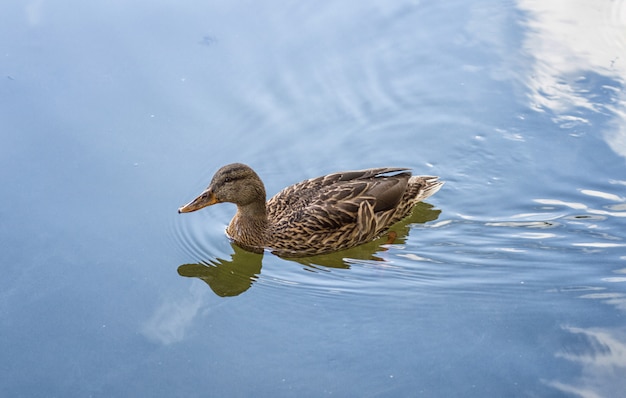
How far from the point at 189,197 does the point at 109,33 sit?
105 inches

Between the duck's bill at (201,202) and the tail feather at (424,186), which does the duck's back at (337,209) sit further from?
the duck's bill at (201,202)

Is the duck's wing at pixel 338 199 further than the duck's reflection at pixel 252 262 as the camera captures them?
Yes

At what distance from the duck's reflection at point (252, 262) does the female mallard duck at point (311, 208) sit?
2.7 inches

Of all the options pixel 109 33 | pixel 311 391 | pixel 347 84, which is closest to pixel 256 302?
pixel 311 391

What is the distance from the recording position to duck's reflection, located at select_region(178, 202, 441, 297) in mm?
6883

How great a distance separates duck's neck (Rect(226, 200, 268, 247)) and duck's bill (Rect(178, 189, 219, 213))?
0.92 ft

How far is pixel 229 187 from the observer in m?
7.12

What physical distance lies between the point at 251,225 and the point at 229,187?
408 mm

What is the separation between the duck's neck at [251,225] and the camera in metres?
7.30

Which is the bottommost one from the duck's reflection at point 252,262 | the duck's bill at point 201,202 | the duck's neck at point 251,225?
the duck's reflection at point 252,262

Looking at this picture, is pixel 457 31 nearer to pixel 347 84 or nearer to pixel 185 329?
pixel 347 84

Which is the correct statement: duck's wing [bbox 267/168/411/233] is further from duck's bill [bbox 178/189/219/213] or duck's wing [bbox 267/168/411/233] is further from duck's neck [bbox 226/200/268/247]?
duck's bill [bbox 178/189/219/213]

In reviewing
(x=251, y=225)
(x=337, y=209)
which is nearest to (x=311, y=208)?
(x=337, y=209)

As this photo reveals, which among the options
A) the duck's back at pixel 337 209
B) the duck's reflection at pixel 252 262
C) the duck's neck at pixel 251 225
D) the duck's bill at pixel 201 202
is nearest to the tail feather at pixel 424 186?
the duck's back at pixel 337 209
